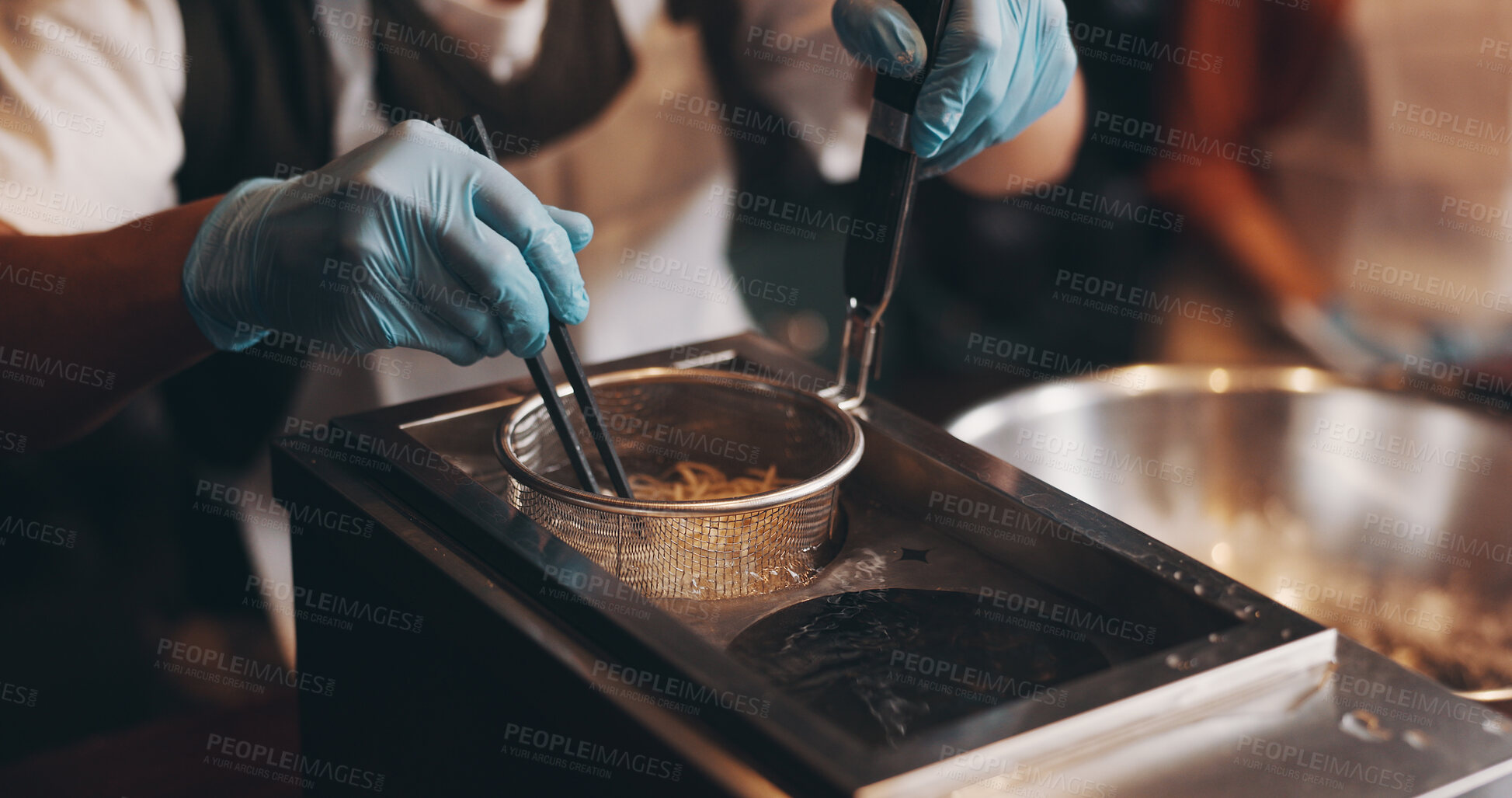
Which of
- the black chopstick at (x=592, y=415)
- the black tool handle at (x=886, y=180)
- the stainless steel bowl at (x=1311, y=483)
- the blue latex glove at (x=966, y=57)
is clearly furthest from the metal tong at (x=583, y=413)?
the stainless steel bowl at (x=1311, y=483)

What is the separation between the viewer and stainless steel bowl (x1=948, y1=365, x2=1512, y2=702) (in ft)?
5.09

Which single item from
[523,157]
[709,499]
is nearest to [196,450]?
[523,157]

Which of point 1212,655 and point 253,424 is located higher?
point 1212,655

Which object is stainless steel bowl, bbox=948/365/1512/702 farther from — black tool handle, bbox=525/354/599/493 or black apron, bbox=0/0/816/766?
black apron, bbox=0/0/816/766

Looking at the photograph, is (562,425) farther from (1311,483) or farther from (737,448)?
(1311,483)

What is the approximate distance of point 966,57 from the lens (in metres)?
1.16

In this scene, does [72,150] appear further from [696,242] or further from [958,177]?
[958,177]

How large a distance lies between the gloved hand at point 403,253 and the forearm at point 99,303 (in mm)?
98

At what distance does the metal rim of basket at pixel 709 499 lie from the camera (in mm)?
908

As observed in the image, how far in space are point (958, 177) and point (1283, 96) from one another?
1.27 metres

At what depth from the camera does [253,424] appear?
5.75 feet

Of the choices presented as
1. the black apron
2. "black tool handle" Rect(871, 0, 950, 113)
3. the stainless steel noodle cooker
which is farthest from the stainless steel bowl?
the black apron

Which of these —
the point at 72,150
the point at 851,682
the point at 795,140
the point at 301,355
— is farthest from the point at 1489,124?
the point at 72,150

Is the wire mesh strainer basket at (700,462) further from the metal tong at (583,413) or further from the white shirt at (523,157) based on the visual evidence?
the white shirt at (523,157)
